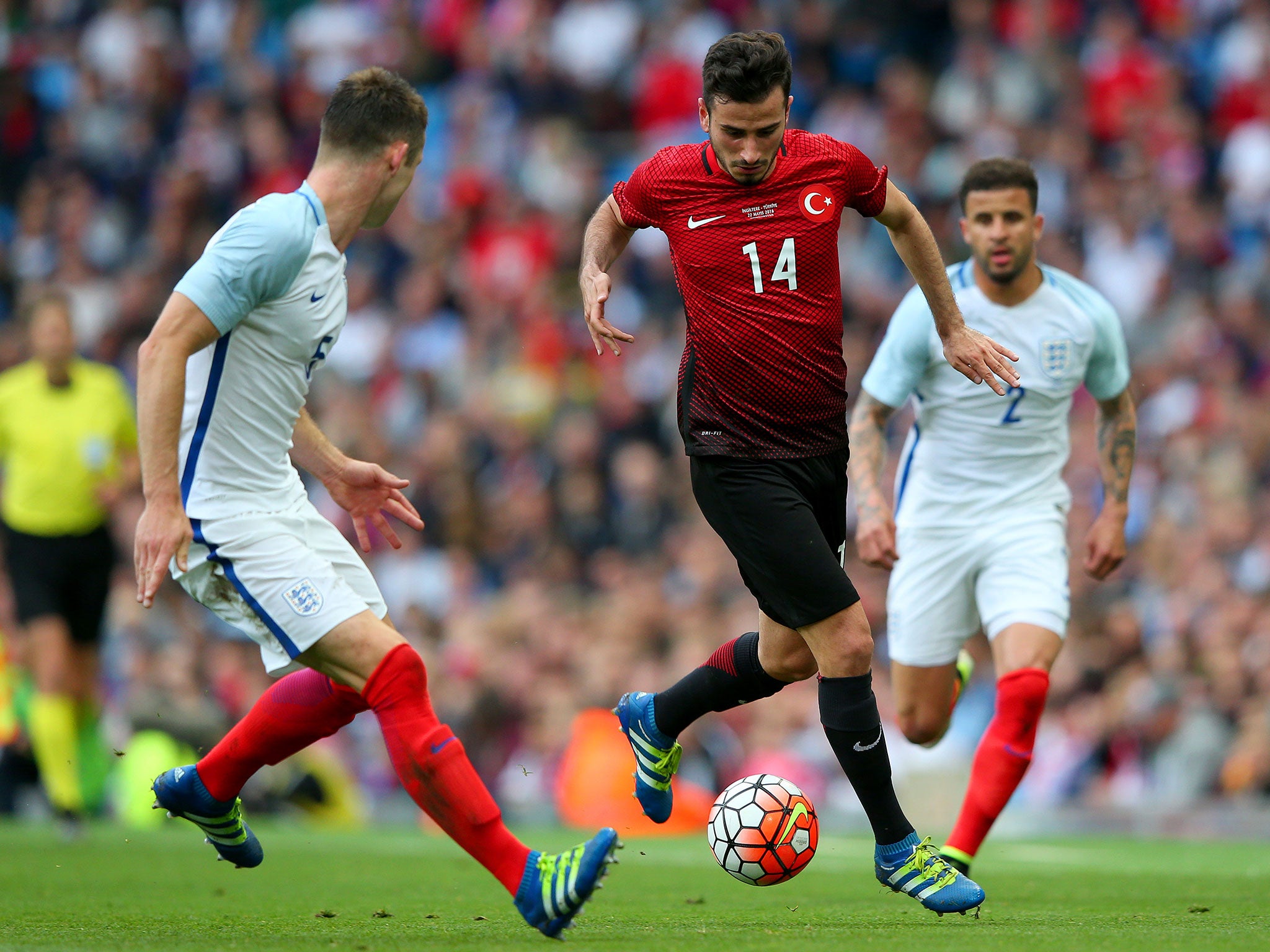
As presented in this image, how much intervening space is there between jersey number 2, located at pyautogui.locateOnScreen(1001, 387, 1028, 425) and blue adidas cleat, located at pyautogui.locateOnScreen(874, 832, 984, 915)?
85.8 inches

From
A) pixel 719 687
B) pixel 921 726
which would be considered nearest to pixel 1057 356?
pixel 921 726

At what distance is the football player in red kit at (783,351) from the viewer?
572cm

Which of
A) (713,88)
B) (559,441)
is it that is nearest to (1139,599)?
(559,441)

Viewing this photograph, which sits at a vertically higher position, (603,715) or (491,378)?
(491,378)

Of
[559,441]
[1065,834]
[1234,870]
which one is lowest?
[1065,834]

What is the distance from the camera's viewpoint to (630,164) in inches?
687

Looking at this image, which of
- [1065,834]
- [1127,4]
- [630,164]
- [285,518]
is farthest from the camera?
[630,164]

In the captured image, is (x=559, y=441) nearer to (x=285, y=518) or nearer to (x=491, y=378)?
(x=491, y=378)

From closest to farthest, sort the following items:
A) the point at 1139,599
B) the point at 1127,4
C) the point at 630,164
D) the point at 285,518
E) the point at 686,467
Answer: the point at 285,518 < the point at 1139,599 < the point at 686,467 < the point at 1127,4 < the point at 630,164

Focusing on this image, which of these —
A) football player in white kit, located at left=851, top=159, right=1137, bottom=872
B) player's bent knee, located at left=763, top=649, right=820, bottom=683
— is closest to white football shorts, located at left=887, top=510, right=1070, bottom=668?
football player in white kit, located at left=851, top=159, right=1137, bottom=872

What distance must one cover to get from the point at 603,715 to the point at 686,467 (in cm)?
303

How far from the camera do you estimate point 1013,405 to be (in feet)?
24.0

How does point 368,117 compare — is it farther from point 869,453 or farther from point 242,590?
point 869,453

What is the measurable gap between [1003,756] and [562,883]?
2.38 meters
